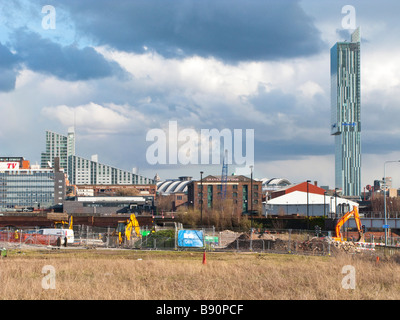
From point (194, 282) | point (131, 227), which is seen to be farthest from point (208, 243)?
point (194, 282)

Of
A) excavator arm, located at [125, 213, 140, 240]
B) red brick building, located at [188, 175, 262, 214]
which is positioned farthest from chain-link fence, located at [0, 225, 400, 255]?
red brick building, located at [188, 175, 262, 214]

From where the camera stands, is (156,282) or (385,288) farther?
(156,282)

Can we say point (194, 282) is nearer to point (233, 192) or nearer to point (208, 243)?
point (208, 243)

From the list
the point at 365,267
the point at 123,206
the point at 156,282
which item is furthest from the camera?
the point at 123,206

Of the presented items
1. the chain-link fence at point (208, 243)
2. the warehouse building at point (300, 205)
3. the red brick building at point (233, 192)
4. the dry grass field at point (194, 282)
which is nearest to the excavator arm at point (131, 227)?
the chain-link fence at point (208, 243)

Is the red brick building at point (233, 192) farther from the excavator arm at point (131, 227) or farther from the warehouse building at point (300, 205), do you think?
the excavator arm at point (131, 227)

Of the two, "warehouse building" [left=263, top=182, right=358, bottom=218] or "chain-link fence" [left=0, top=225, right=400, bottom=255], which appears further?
"warehouse building" [left=263, top=182, right=358, bottom=218]

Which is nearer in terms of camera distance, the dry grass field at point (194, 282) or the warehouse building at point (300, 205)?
the dry grass field at point (194, 282)

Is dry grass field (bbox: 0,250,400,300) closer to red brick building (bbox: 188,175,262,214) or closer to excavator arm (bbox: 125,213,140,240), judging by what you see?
excavator arm (bbox: 125,213,140,240)

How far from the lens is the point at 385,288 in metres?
22.4
